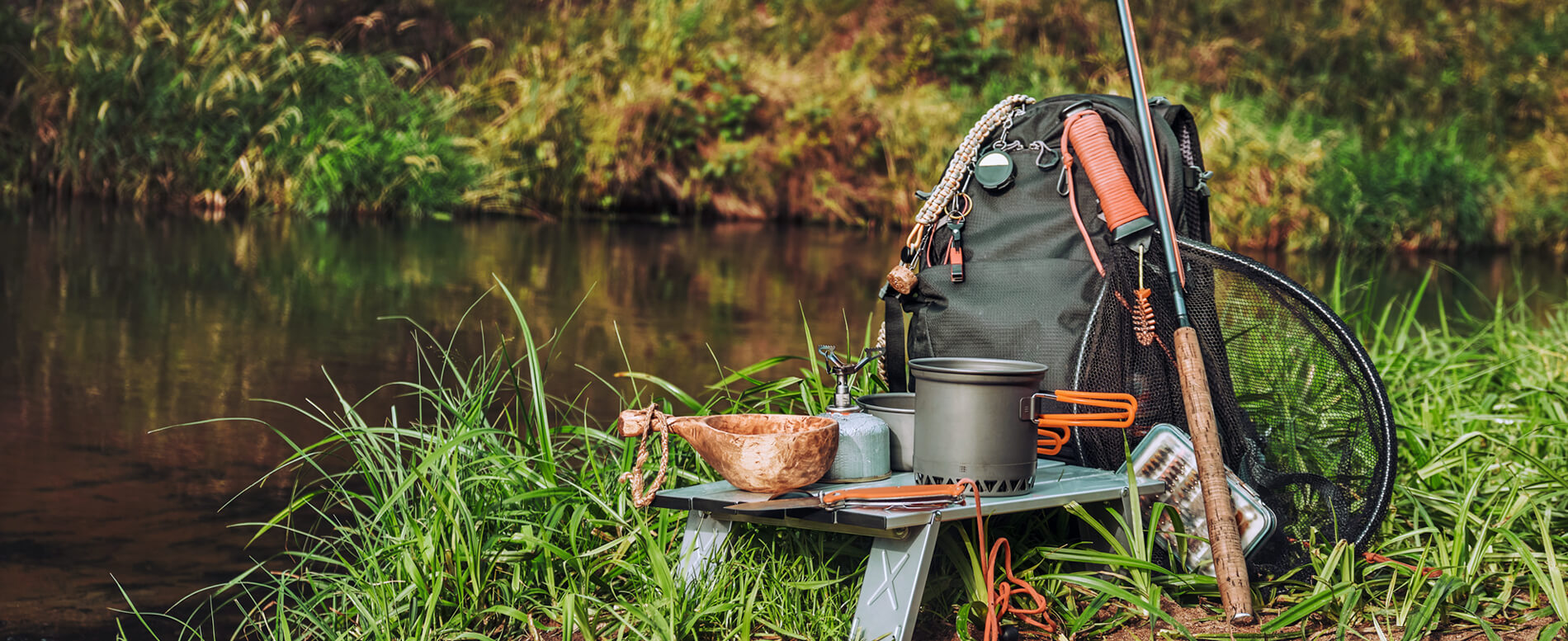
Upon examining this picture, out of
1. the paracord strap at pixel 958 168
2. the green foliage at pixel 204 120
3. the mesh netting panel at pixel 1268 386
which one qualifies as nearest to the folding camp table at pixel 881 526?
the mesh netting panel at pixel 1268 386

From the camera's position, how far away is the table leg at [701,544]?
2066mm

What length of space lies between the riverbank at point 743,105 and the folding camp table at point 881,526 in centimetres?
894

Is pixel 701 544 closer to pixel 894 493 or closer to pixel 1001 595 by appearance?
pixel 894 493

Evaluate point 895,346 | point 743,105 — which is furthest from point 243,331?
point 743,105

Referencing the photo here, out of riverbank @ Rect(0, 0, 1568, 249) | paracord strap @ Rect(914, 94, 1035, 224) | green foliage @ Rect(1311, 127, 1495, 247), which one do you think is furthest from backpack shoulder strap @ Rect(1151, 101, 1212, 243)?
green foliage @ Rect(1311, 127, 1495, 247)

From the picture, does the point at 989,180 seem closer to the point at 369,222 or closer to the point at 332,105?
the point at 369,222

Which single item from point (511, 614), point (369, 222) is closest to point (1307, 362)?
point (511, 614)

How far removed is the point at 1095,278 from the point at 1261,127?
9.90 meters

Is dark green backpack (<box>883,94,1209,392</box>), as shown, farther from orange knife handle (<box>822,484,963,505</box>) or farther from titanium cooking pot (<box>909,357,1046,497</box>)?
orange knife handle (<box>822,484,963,505</box>)

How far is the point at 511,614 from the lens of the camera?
201cm

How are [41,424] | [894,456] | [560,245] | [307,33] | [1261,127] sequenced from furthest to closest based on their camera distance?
1. [307,33]
2. [1261,127]
3. [560,245]
4. [41,424]
5. [894,456]

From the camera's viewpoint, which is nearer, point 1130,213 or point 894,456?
point 894,456

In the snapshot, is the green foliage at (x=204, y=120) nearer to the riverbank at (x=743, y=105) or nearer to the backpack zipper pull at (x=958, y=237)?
the riverbank at (x=743, y=105)

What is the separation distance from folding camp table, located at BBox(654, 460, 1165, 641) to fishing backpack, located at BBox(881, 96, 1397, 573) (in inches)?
13.1
